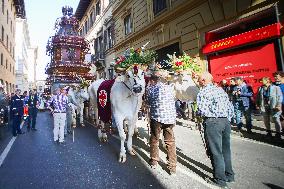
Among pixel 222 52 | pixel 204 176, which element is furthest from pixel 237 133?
pixel 222 52

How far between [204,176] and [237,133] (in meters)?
4.56

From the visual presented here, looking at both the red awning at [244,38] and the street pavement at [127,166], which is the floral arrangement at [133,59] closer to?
the street pavement at [127,166]

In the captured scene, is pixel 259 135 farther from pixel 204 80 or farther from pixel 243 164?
pixel 204 80

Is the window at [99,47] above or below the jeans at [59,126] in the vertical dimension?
above

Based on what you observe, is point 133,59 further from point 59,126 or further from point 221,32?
point 221,32

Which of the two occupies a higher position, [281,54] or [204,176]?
[281,54]

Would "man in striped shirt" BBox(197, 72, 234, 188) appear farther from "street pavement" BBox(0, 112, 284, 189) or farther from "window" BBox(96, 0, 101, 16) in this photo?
"window" BBox(96, 0, 101, 16)

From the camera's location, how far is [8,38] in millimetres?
33844

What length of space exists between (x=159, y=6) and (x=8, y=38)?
24.1 meters

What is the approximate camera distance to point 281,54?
10164mm

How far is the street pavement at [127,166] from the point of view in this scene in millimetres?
4758

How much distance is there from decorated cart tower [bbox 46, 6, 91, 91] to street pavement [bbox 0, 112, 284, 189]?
15605 millimetres

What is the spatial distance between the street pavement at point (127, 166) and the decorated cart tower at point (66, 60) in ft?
51.2

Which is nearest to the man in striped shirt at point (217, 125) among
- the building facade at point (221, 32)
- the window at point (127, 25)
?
the building facade at point (221, 32)
